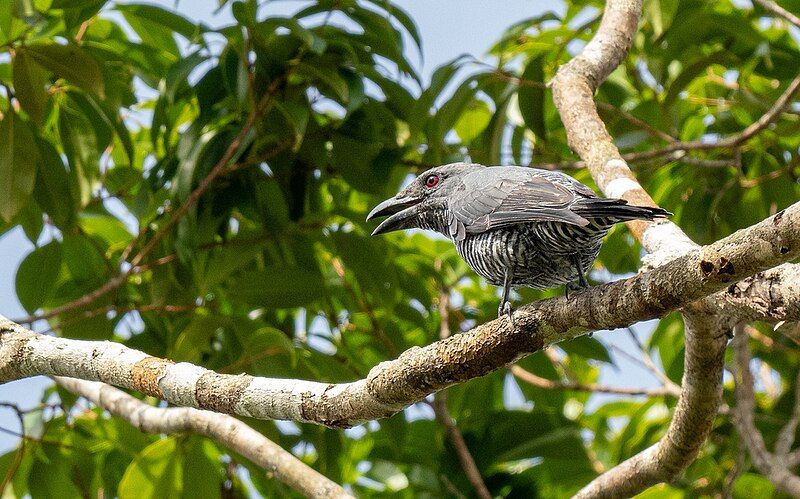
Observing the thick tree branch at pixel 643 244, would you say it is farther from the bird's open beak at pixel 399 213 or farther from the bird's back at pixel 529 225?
the bird's open beak at pixel 399 213

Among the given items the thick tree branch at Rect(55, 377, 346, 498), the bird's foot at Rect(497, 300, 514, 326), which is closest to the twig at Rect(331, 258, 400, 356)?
the thick tree branch at Rect(55, 377, 346, 498)

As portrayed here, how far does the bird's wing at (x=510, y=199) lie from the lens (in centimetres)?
259

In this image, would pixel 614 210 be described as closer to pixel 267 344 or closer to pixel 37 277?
pixel 267 344

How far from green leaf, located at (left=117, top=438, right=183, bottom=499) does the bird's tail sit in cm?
208

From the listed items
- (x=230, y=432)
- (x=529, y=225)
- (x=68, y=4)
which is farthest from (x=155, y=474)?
(x=529, y=225)

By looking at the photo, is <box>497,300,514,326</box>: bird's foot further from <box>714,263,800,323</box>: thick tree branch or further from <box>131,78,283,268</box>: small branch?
<box>131,78,283,268</box>: small branch

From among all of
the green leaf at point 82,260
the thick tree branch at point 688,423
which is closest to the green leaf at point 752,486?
the thick tree branch at point 688,423

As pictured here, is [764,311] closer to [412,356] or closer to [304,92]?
[412,356]

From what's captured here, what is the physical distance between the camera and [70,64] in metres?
3.64

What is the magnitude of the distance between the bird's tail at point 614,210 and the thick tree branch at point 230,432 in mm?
1235

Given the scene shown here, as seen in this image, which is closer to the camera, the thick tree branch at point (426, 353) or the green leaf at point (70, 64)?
the thick tree branch at point (426, 353)

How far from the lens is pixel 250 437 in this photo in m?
3.29

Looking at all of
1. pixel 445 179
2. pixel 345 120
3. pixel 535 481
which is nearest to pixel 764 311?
pixel 445 179

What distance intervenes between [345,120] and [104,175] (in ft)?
4.51
